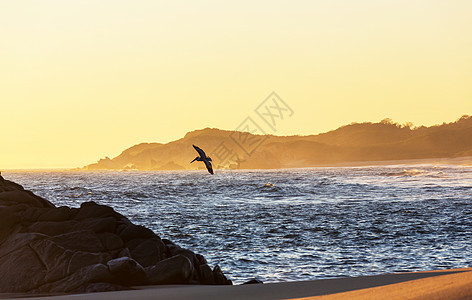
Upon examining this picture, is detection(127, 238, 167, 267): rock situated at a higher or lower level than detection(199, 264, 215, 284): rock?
higher

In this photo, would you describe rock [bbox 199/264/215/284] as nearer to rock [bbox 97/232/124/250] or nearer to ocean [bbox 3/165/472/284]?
ocean [bbox 3/165/472/284]

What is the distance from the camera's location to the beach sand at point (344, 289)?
6.64 meters

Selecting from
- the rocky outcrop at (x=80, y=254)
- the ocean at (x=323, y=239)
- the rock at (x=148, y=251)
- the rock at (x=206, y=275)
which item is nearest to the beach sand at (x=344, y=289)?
the rocky outcrop at (x=80, y=254)

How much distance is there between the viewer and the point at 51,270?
12.5 meters

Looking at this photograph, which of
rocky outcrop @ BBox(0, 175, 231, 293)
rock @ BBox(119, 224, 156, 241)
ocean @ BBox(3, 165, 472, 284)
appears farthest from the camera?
ocean @ BBox(3, 165, 472, 284)

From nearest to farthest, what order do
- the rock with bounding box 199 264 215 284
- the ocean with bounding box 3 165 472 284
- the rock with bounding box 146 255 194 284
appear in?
the rock with bounding box 146 255 194 284 → the rock with bounding box 199 264 215 284 → the ocean with bounding box 3 165 472 284

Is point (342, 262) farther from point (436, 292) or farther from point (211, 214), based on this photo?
point (211, 214)

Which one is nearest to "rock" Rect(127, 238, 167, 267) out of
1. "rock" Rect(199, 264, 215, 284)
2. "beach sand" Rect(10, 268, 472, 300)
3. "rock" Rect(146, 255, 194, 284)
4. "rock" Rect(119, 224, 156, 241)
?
"rock" Rect(119, 224, 156, 241)

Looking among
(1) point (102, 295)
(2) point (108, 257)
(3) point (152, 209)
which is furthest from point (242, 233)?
(3) point (152, 209)

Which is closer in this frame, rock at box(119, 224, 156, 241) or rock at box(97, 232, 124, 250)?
rock at box(97, 232, 124, 250)

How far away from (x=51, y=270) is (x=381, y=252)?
12.0m

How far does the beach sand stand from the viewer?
6645 mm

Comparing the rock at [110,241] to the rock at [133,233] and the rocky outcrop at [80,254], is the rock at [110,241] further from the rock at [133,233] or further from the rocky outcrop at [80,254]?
the rock at [133,233]

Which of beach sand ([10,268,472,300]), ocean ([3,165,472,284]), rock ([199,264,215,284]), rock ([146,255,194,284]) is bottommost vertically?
ocean ([3,165,472,284])
